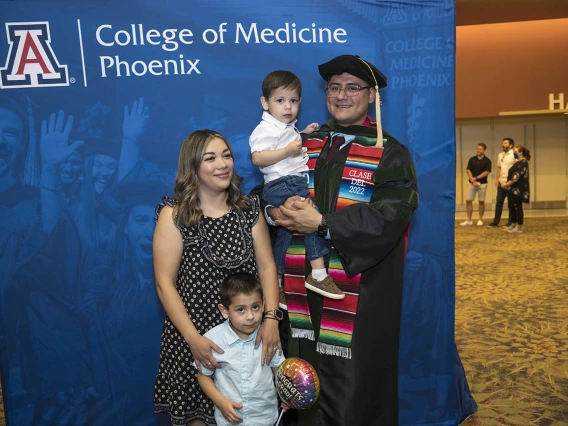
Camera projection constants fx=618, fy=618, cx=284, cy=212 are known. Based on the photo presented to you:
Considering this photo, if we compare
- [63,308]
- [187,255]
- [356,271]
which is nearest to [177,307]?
[187,255]

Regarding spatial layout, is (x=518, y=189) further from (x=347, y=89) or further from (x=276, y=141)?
(x=276, y=141)

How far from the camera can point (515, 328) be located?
229 inches

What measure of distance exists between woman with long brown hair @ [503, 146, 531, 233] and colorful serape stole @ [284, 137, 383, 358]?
9.37 metres

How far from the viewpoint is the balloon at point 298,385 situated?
2342mm

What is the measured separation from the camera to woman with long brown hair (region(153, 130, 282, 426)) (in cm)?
261

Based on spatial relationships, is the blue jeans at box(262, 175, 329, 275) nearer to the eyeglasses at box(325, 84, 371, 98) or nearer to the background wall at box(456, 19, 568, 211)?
the eyeglasses at box(325, 84, 371, 98)

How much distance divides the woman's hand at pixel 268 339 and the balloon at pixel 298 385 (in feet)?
0.61

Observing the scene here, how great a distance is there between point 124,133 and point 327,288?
153 cm

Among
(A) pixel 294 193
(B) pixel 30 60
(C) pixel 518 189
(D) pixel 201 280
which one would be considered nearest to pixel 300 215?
(A) pixel 294 193

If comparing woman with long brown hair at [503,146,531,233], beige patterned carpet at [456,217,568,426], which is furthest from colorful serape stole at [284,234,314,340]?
woman with long brown hair at [503,146,531,233]

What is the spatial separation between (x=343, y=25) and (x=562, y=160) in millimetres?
13110

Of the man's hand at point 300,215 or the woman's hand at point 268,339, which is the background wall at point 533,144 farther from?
the woman's hand at point 268,339

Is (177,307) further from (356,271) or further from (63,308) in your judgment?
(63,308)

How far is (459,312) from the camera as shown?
6.43 m
